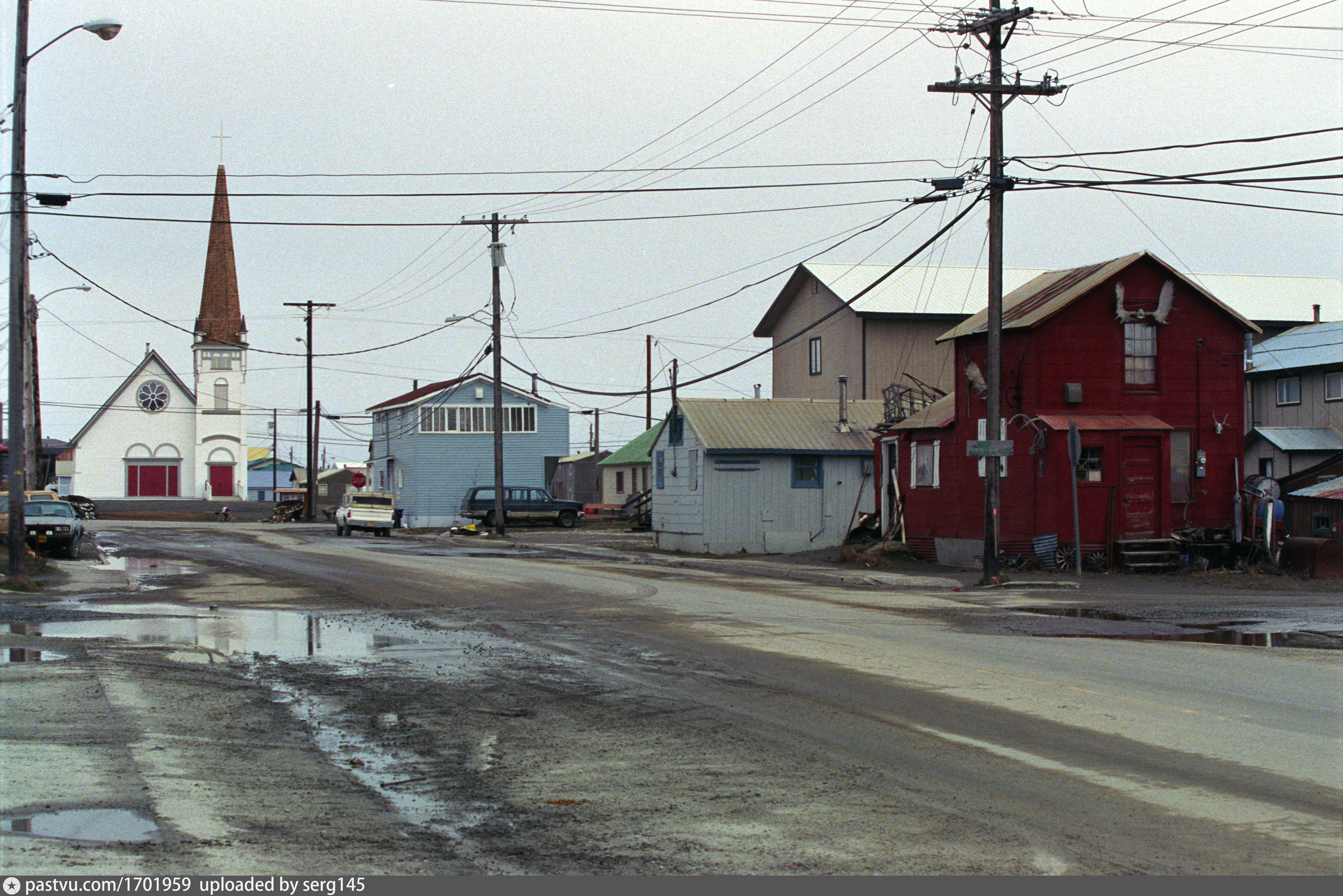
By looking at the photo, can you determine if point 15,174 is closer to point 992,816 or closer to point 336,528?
point 992,816

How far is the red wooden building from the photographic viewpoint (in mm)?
26500

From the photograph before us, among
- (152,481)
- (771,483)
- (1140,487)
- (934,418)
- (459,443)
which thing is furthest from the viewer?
(152,481)

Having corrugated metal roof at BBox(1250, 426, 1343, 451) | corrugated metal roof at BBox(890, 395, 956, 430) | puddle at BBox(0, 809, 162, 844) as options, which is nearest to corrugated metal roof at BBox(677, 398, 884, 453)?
corrugated metal roof at BBox(890, 395, 956, 430)

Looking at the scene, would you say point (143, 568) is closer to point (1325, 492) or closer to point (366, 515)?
point (366, 515)

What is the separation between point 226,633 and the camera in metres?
15.4

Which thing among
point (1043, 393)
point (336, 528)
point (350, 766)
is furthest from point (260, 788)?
point (336, 528)

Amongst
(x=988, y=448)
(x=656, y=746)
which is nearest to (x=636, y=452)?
(x=988, y=448)

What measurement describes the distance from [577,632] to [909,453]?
60.0ft

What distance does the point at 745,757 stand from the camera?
8281 mm

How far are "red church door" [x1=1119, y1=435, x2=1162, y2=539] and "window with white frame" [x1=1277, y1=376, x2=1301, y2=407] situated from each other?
2192cm

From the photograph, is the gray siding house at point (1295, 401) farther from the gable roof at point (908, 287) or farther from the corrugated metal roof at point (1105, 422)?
the corrugated metal roof at point (1105, 422)

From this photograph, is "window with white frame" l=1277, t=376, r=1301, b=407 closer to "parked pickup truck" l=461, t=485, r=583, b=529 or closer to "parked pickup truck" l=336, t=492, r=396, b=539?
"parked pickup truck" l=461, t=485, r=583, b=529

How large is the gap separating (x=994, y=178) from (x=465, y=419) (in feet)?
145

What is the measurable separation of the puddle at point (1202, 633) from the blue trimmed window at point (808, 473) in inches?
724
